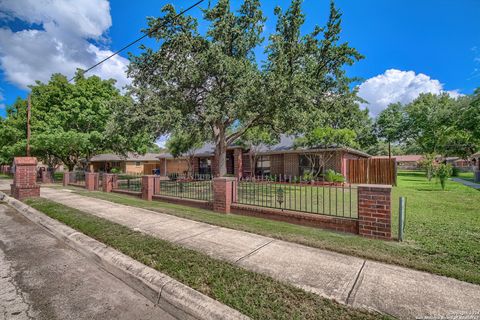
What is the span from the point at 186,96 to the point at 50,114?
15901 millimetres

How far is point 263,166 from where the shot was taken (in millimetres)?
20984

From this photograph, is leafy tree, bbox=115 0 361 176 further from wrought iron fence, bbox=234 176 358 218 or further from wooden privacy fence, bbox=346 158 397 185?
wooden privacy fence, bbox=346 158 397 185

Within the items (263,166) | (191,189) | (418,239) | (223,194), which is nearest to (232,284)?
(418,239)

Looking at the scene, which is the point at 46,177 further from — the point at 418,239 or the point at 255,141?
the point at 418,239

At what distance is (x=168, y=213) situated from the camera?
735 cm

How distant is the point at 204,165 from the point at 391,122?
3379 centimetres

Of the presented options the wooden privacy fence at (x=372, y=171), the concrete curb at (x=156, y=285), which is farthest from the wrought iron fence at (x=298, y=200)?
the wooden privacy fence at (x=372, y=171)

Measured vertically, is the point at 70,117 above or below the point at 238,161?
above

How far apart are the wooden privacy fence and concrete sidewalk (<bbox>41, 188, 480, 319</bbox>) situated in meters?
15.0

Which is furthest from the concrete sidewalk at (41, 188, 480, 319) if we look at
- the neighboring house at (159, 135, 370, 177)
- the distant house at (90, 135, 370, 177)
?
the neighboring house at (159, 135, 370, 177)

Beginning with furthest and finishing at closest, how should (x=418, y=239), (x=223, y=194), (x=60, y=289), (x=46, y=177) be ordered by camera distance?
(x=46, y=177) → (x=223, y=194) → (x=418, y=239) → (x=60, y=289)

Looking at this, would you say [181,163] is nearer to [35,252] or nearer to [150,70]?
[150,70]

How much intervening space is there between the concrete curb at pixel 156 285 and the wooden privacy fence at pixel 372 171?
56.4ft

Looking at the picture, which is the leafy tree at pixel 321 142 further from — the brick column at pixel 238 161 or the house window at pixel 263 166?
the brick column at pixel 238 161
